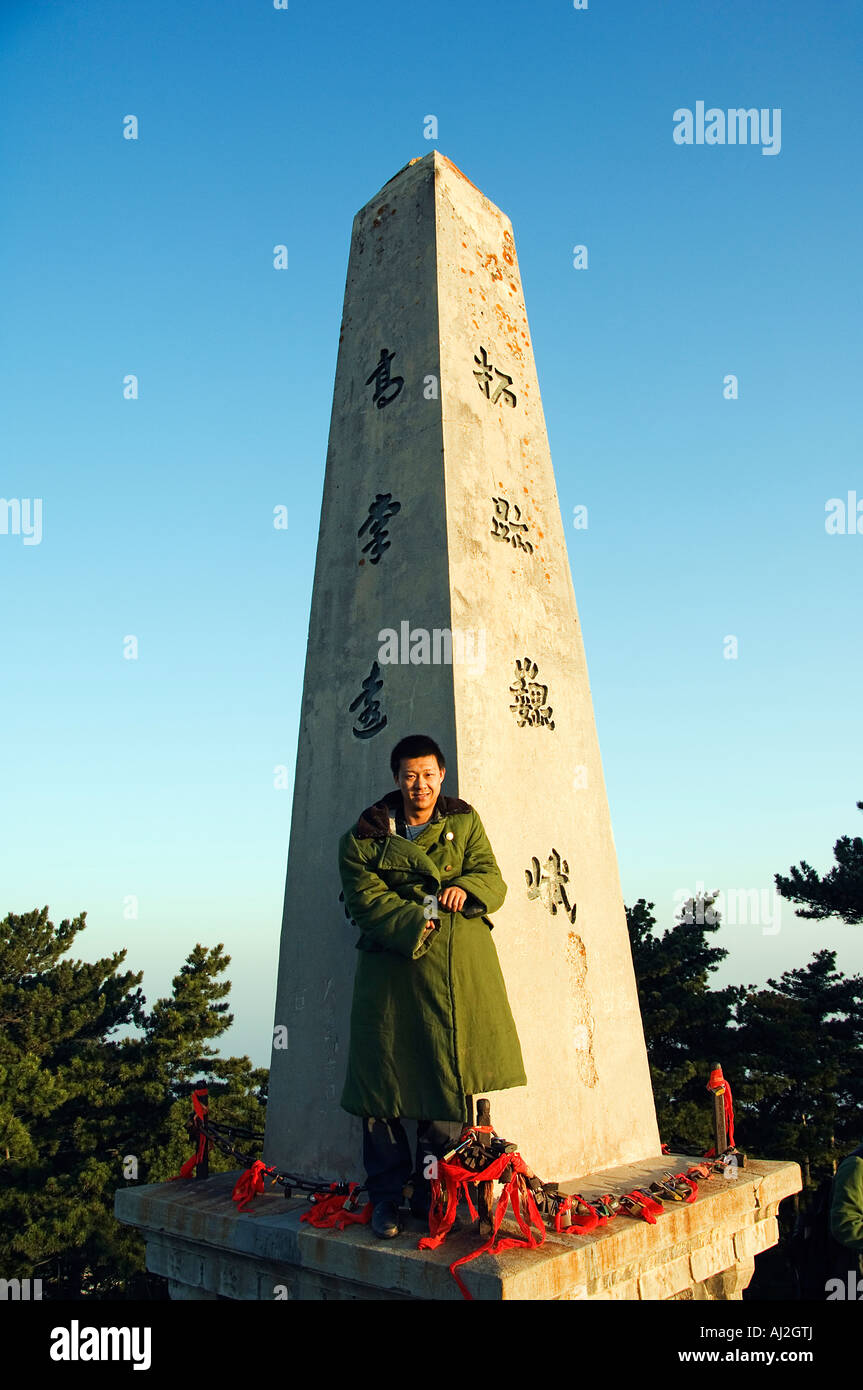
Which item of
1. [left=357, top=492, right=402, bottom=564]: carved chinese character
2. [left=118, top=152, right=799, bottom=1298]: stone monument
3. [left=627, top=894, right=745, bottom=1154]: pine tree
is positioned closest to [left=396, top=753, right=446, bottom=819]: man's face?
[left=118, top=152, right=799, bottom=1298]: stone monument

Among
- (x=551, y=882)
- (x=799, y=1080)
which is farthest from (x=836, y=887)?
(x=551, y=882)

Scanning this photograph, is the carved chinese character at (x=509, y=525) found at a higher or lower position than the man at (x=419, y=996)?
higher

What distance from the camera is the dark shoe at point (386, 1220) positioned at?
3506 mm

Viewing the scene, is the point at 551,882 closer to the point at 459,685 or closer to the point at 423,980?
the point at 459,685

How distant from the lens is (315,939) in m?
5.12

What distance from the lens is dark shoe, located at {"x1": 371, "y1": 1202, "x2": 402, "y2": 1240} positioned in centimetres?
351

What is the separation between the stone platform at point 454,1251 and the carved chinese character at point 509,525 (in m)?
3.37

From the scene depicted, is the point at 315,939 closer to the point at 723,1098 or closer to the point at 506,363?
the point at 723,1098

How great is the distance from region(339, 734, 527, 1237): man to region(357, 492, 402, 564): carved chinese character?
6.10ft

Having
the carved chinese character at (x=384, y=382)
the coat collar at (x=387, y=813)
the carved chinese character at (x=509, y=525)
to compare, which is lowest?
the coat collar at (x=387, y=813)

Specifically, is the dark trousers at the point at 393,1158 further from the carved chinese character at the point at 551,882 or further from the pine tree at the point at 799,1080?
the pine tree at the point at 799,1080

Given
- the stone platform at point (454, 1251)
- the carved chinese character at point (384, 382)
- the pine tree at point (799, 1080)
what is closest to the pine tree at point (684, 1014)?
the pine tree at point (799, 1080)

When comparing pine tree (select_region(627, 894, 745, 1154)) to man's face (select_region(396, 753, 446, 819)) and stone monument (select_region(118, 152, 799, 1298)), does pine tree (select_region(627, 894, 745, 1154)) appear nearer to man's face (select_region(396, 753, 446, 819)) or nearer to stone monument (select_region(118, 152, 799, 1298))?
stone monument (select_region(118, 152, 799, 1298))
